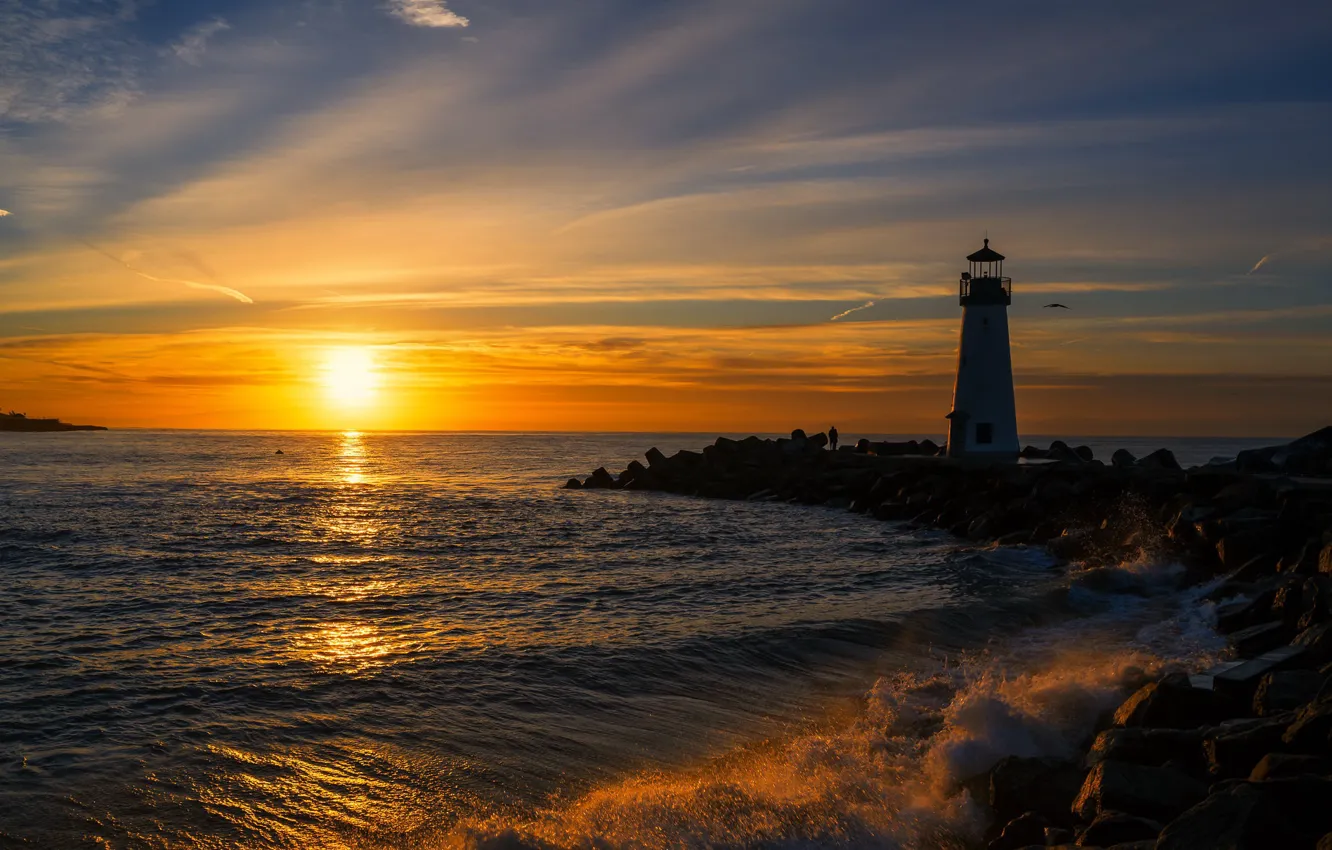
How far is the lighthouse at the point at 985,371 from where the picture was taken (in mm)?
35781

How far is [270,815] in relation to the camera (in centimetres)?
798

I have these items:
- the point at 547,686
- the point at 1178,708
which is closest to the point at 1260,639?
the point at 1178,708

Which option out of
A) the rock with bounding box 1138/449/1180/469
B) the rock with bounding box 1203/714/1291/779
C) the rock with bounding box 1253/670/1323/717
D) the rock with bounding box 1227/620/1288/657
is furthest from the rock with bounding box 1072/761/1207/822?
the rock with bounding box 1138/449/1180/469

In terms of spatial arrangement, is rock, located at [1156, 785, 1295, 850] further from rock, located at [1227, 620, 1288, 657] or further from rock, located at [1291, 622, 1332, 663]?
rock, located at [1227, 620, 1288, 657]

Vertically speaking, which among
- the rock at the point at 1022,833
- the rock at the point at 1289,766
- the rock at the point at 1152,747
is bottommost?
the rock at the point at 1022,833

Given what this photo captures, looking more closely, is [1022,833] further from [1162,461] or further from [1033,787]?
[1162,461]

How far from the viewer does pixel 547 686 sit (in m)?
11.8

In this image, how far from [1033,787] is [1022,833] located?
69 cm

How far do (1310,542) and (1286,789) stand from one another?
1248 centimetres

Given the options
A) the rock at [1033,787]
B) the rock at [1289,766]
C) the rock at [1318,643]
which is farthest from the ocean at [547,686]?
the rock at [1289,766]

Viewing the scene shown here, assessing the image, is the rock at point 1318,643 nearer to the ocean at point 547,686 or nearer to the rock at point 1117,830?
the ocean at point 547,686

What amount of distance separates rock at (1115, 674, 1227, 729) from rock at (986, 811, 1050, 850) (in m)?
2.21

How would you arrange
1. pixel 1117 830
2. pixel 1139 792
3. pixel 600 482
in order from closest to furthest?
1. pixel 1117 830
2. pixel 1139 792
3. pixel 600 482

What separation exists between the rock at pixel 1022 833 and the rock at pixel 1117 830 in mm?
511
